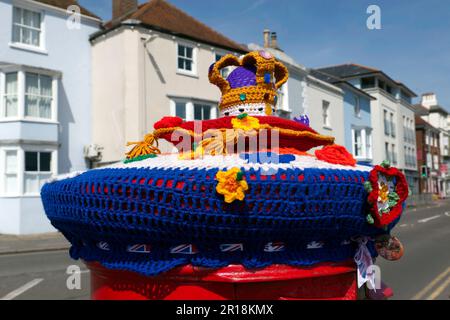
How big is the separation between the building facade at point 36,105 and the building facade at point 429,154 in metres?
37.9

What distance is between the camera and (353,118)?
95.7 feet

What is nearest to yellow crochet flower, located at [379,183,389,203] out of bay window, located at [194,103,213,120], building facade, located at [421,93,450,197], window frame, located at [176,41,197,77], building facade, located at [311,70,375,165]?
window frame, located at [176,41,197,77]

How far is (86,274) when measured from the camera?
271 inches

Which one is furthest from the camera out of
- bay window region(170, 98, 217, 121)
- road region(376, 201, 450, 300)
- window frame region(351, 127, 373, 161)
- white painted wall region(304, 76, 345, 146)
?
window frame region(351, 127, 373, 161)

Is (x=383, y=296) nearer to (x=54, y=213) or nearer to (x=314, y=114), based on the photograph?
(x=54, y=213)

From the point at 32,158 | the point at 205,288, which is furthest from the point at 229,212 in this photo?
the point at 32,158

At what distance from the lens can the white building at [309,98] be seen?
72.9ft

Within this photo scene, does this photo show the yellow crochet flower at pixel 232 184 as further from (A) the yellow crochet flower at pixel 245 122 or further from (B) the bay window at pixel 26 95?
(B) the bay window at pixel 26 95

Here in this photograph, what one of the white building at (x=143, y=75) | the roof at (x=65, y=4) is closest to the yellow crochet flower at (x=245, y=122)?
the white building at (x=143, y=75)

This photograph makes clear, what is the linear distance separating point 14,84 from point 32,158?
7.86 feet

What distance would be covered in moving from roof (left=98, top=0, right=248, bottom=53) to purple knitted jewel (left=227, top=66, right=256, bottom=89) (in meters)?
14.3

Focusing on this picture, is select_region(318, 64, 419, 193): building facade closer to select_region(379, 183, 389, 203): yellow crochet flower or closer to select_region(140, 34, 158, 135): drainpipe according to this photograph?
select_region(140, 34, 158, 135): drainpipe

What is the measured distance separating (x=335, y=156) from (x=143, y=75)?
14.3 m

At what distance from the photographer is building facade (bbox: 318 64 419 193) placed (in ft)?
111
